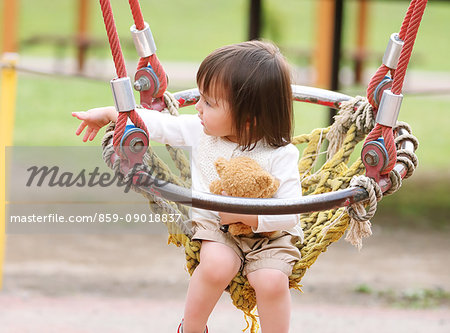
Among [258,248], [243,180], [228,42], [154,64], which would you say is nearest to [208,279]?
[258,248]

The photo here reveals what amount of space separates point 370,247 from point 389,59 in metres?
3.64

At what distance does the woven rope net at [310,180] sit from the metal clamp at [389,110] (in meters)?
0.22

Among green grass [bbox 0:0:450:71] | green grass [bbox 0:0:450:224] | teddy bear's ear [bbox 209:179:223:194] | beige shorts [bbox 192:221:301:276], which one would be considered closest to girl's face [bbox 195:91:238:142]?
teddy bear's ear [bbox 209:179:223:194]

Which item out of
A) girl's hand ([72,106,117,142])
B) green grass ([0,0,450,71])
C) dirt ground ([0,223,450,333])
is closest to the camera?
girl's hand ([72,106,117,142])

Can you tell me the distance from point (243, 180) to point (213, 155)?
0.18m

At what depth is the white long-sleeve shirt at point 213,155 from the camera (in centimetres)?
179

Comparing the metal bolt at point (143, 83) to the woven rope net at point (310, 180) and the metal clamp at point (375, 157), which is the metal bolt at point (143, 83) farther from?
the metal clamp at point (375, 157)

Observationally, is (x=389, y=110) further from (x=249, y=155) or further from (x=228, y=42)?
(x=228, y=42)

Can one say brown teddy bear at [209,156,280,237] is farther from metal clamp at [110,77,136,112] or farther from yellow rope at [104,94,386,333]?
metal clamp at [110,77,136,112]

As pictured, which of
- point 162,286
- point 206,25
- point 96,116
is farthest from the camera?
point 206,25

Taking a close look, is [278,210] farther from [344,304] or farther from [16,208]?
[16,208]

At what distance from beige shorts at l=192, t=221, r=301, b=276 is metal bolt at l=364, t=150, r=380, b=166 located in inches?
11.4

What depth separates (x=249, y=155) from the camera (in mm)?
1840

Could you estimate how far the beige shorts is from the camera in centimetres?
181
